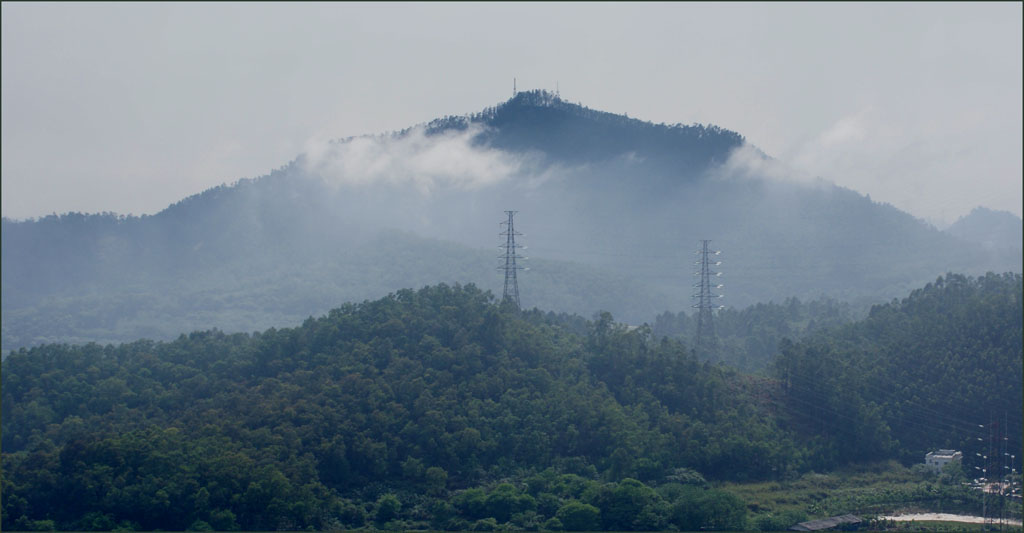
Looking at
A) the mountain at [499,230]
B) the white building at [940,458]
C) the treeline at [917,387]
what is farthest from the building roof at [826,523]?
the mountain at [499,230]

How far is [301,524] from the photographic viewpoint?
1791 cm

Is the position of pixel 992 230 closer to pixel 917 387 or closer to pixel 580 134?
pixel 580 134

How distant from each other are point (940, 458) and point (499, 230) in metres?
32.7

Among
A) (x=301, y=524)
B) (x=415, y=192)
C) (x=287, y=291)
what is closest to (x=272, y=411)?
(x=301, y=524)

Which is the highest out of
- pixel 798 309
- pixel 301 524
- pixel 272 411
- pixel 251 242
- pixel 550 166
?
pixel 550 166

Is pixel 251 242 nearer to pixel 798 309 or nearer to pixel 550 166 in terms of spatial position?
pixel 550 166

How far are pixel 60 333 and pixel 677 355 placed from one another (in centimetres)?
2676

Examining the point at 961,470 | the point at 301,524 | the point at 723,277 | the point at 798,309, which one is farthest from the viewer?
the point at 723,277

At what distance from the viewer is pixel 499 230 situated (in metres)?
53.6

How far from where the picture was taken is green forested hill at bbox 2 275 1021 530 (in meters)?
18.3

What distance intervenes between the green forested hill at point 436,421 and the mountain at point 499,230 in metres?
16.3

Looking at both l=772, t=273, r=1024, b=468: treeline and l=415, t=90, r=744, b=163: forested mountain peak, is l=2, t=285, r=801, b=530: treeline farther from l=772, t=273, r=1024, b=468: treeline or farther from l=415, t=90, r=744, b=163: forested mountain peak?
l=415, t=90, r=744, b=163: forested mountain peak

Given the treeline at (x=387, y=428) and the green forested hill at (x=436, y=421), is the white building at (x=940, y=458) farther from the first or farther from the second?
the treeline at (x=387, y=428)

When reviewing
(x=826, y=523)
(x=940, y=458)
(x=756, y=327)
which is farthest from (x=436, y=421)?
(x=756, y=327)
